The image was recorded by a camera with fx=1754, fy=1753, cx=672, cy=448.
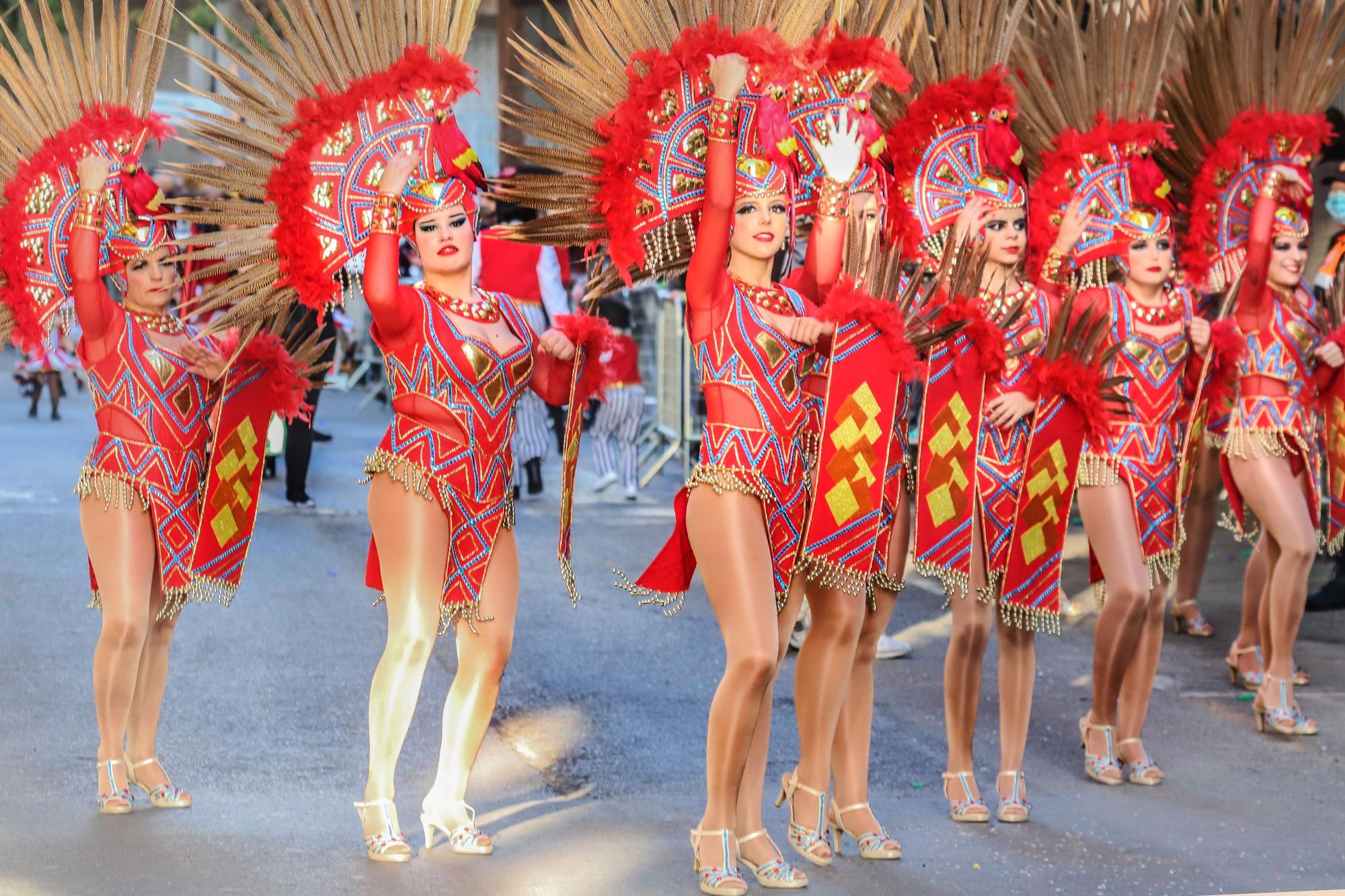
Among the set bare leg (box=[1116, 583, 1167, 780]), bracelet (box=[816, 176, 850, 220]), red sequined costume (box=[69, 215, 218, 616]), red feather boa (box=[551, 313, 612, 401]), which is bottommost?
bare leg (box=[1116, 583, 1167, 780])

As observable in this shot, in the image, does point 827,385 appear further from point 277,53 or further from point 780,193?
point 277,53

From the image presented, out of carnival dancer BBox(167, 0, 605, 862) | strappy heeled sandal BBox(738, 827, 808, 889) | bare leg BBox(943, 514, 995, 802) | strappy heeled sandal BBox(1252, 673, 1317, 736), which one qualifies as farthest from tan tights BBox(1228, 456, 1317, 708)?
carnival dancer BBox(167, 0, 605, 862)

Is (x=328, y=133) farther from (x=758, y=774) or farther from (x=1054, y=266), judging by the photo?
(x=1054, y=266)

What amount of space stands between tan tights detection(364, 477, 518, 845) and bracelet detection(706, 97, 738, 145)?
4.27 ft

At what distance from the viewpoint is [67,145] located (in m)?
5.45

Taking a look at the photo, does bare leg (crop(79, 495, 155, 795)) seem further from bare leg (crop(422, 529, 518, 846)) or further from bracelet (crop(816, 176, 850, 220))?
bracelet (crop(816, 176, 850, 220))

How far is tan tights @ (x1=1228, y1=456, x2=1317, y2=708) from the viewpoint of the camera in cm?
668

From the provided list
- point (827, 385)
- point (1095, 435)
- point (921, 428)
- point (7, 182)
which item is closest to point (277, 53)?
point (7, 182)

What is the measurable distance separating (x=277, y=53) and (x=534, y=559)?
5.32 metres

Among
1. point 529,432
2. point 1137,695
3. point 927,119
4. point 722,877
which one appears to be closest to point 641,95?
point 927,119

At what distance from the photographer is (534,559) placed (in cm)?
1010

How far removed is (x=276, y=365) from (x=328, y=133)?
922mm

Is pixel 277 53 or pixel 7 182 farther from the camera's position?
pixel 7 182

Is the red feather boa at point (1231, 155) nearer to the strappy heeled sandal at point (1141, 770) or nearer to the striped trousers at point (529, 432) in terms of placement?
the strappy heeled sandal at point (1141, 770)
